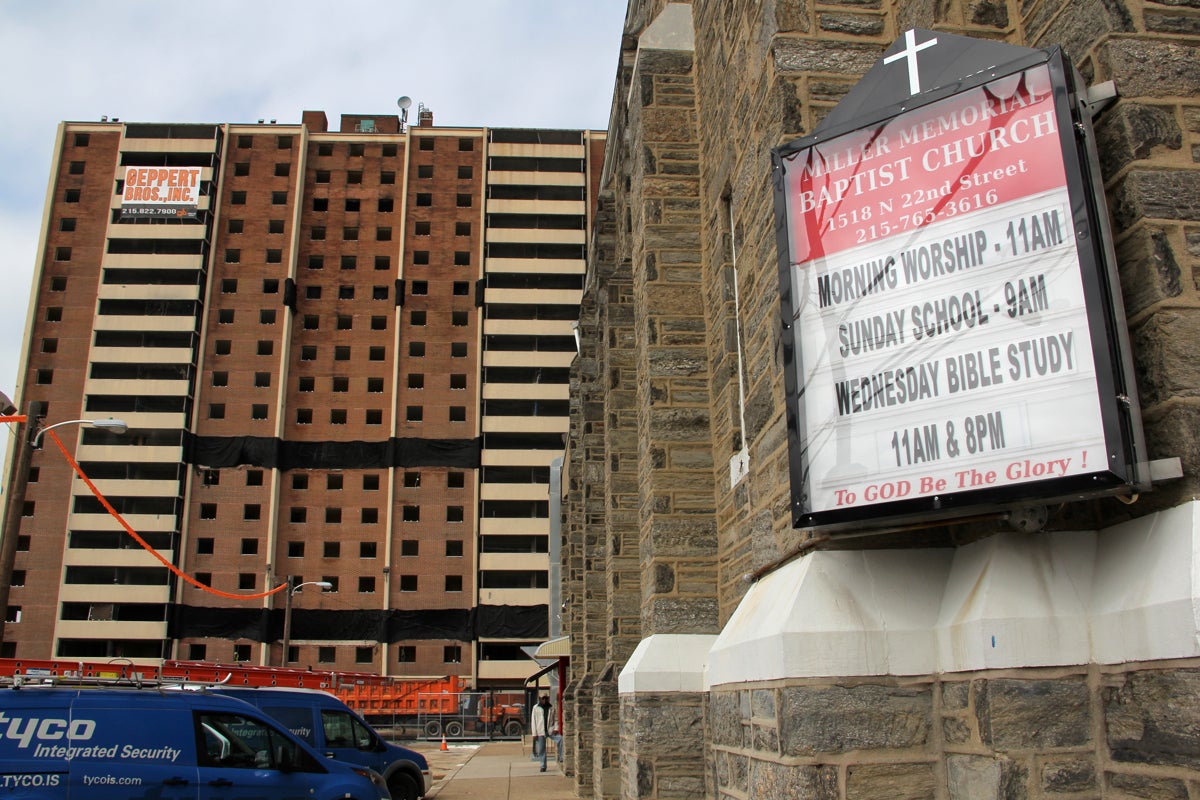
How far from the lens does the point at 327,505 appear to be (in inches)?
2672

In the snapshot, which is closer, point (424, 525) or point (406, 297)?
point (424, 525)

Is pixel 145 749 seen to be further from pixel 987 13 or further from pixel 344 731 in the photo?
pixel 987 13

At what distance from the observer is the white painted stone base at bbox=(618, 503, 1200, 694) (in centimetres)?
377

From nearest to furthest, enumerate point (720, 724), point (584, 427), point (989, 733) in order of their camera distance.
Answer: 1. point (989, 733)
2. point (720, 724)
3. point (584, 427)

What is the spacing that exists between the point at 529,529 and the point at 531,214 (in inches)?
928

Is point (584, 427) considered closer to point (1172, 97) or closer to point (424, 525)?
point (1172, 97)

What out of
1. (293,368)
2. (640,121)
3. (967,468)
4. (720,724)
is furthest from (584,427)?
(293,368)

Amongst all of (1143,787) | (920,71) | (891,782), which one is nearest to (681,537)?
(891,782)

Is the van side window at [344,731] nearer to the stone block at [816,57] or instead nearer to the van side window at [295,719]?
the van side window at [295,719]

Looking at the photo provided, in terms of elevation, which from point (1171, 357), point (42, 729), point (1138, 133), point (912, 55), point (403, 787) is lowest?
point (403, 787)

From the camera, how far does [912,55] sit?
5070 millimetres

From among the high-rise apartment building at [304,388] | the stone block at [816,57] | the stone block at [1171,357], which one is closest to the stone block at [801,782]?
the stone block at [1171,357]

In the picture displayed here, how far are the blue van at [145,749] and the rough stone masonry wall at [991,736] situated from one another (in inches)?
282

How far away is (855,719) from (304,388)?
6981 centimetres
